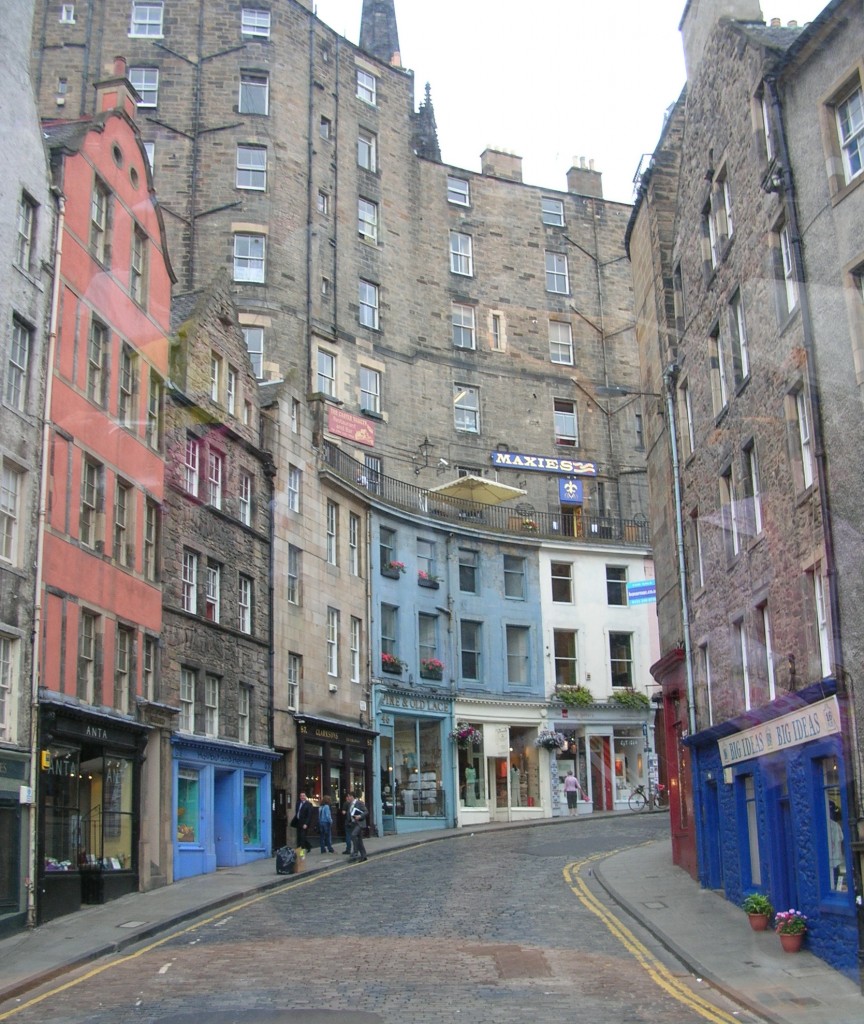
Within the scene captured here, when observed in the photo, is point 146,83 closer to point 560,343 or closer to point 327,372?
point 327,372

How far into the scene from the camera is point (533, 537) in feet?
158

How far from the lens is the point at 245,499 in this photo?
33188 millimetres

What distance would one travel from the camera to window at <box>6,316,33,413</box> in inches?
830

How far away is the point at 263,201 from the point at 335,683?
18240 mm

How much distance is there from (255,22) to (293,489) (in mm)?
21103

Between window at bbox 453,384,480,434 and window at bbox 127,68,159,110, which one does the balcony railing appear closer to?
window at bbox 453,384,480,434

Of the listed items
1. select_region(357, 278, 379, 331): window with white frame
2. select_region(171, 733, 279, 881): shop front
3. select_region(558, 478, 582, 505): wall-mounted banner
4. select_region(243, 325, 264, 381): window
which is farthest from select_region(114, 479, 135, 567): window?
select_region(558, 478, 582, 505): wall-mounted banner

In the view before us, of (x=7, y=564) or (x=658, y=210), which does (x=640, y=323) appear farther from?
(x=7, y=564)

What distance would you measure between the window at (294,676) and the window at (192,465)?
22.8 feet

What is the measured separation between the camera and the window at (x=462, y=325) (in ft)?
172

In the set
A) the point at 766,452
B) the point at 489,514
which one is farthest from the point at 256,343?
the point at 766,452

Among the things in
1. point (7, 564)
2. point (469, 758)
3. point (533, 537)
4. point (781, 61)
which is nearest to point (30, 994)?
point (7, 564)

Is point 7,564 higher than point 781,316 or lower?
lower

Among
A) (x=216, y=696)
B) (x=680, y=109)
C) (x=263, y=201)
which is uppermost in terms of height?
(x=263, y=201)
